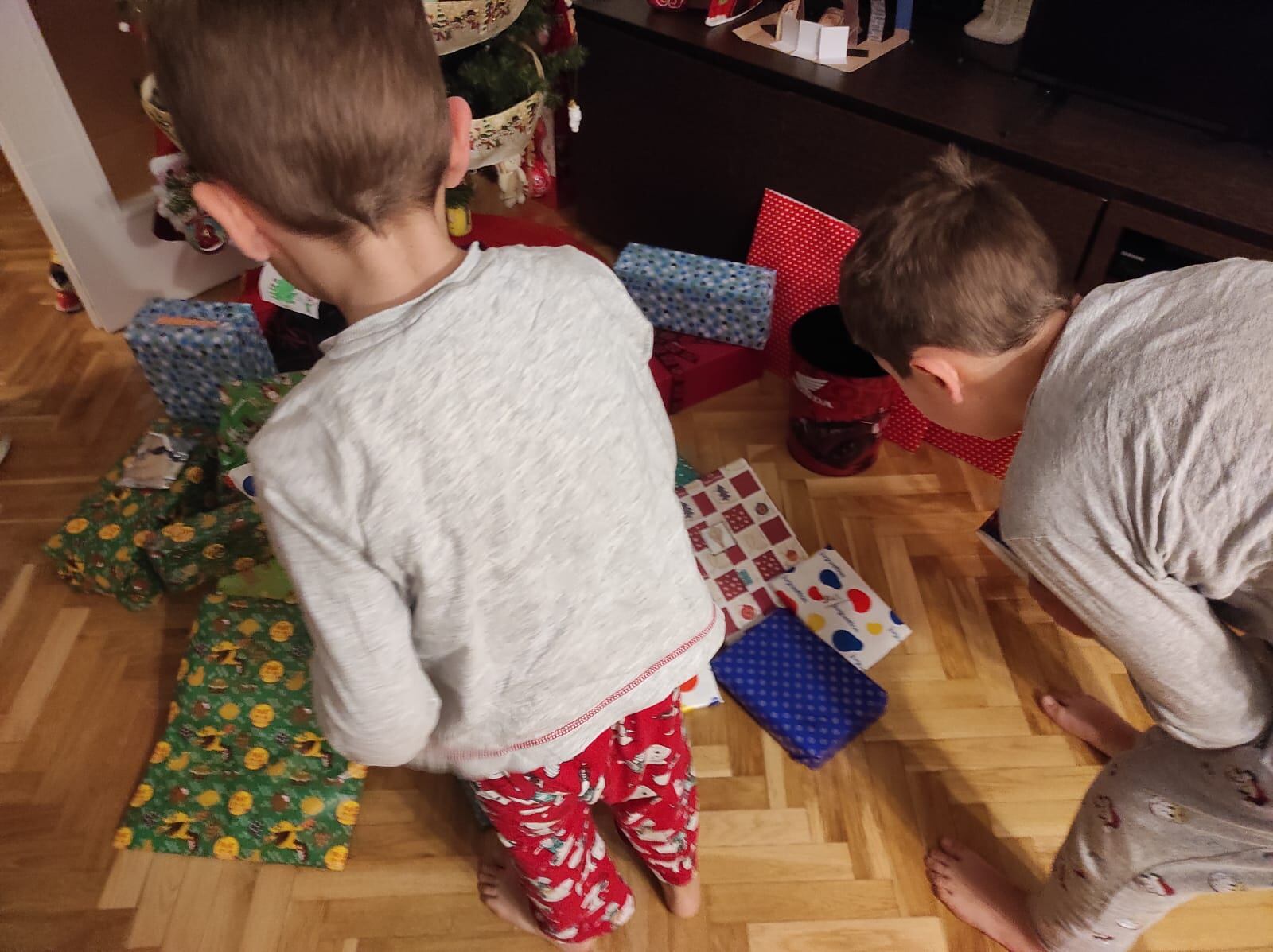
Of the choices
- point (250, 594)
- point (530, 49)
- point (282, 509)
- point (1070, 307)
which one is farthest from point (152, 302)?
point (1070, 307)

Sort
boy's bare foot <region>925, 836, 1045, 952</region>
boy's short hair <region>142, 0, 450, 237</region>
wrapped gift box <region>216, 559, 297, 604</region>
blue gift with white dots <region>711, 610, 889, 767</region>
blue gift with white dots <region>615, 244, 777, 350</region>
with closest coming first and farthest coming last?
1. boy's short hair <region>142, 0, 450, 237</region>
2. boy's bare foot <region>925, 836, 1045, 952</region>
3. blue gift with white dots <region>711, 610, 889, 767</region>
4. wrapped gift box <region>216, 559, 297, 604</region>
5. blue gift with white dots <region>615, 244, 777, 350</region>

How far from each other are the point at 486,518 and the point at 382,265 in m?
0.19

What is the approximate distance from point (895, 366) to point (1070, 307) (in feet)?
0.58

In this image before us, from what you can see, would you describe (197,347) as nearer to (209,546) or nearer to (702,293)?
(209,546)

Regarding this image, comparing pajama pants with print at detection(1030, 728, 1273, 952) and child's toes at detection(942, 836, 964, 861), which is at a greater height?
pajama pants with print at detection(1030, 728, 1273, 952)

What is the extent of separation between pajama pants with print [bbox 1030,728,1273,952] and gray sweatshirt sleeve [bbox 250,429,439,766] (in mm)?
744

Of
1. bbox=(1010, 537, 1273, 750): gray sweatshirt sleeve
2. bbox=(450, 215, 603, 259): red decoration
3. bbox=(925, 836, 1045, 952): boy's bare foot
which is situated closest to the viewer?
bbox=(1010, 537, 1273, 750): gray sweatshirt sleeve

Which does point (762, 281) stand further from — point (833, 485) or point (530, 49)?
point (530, 49)

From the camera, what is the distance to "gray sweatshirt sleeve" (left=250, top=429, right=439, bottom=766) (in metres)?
0.58

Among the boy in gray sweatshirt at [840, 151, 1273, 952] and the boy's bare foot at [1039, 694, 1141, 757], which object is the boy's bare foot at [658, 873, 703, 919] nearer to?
the boy in gray sweatshirt at [840, 151, 1273, 952]

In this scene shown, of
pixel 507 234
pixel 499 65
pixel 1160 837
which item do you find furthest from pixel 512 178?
pixel 1160 837

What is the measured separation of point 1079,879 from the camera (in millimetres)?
1009

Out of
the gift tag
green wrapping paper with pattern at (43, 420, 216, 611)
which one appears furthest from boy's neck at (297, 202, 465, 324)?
the gift tag

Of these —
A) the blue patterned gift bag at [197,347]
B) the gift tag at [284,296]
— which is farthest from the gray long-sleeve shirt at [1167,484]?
the gift tag at [284,296]
